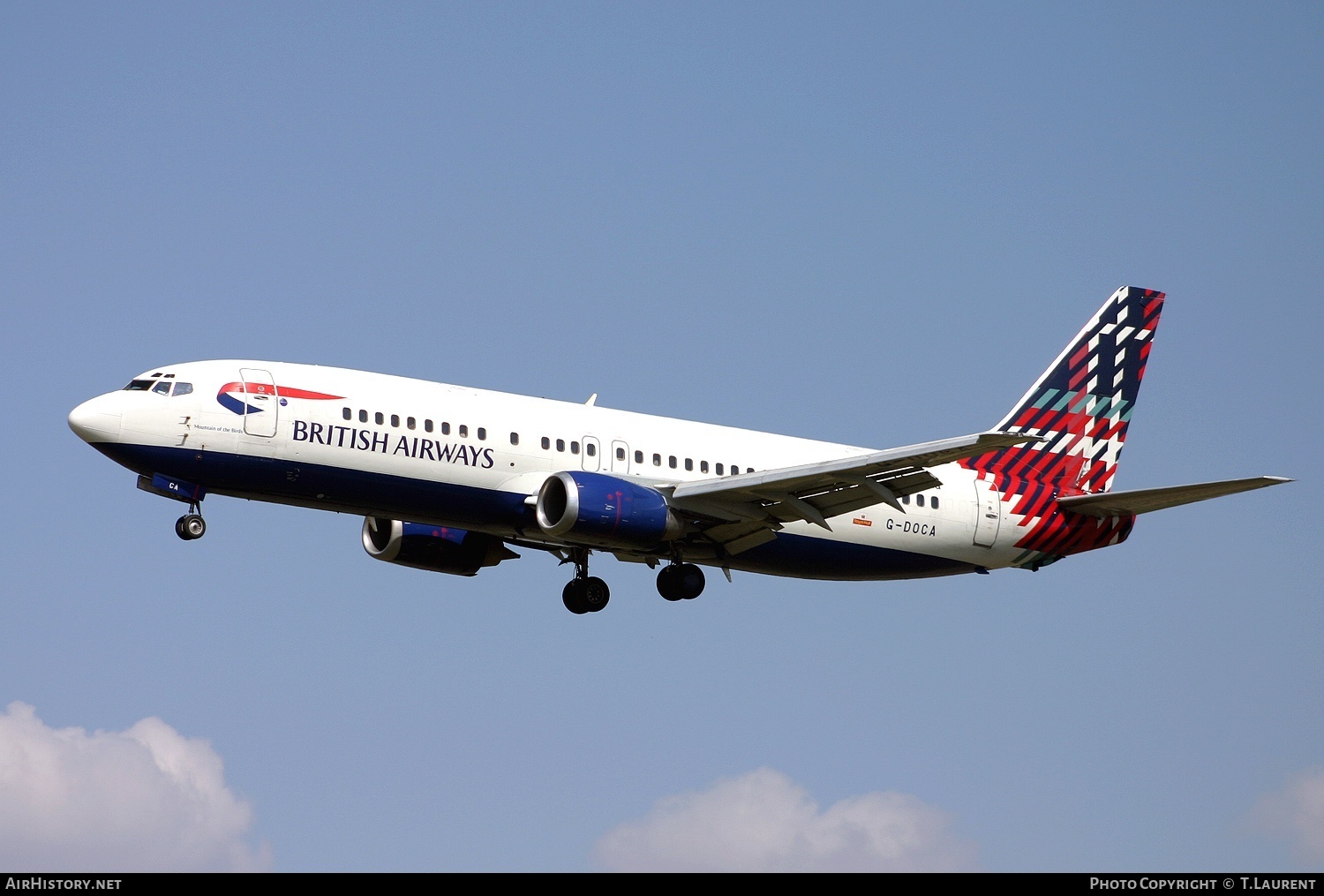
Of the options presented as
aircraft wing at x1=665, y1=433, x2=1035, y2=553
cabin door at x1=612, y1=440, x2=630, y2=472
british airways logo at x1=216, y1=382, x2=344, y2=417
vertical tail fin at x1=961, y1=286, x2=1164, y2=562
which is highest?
vertical tail fin at x1=961, y1=286, x2=1164, y2=562

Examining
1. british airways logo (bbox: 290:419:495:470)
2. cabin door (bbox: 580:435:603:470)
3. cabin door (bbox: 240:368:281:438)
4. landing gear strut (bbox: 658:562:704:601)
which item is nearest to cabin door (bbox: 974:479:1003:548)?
landing gear strut (bbox: 658:562:704:601)

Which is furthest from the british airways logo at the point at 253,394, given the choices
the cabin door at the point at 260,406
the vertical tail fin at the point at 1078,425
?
the vertical tail fin at the point at 1078,425

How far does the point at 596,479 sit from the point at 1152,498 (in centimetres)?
1422

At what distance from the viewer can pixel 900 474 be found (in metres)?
40.7

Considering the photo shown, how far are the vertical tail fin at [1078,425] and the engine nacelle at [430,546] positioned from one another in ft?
42.5

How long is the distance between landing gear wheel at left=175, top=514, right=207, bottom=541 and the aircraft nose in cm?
237

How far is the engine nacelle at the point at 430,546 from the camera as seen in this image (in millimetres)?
46375

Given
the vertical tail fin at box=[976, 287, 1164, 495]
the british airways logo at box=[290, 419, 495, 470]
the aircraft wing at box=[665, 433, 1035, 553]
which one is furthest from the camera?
the vertical tail fin at box=[976, 287, 1164, 495]

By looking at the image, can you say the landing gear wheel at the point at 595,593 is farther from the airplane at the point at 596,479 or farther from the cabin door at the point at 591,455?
the cabin door at the point at 591,455

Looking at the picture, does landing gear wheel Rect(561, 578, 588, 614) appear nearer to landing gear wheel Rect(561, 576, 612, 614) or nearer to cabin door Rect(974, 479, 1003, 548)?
landing gear wheel Rect(561, 576, 612, 614)

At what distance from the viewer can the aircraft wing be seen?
39.8 m

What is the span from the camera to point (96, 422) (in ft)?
126

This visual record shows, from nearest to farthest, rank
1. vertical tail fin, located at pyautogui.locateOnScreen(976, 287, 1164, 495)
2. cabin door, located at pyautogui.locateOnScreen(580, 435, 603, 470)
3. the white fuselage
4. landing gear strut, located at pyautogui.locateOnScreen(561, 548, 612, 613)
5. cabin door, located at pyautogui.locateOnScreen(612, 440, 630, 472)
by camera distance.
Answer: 1. the white fuselage
2. cabin door, located at pyautogui.locateOnScreen(580, 435, 603, 470)
3. cabin door, located at pyautogui.locateOnScreen(612, 440, 630, 472)
4. landing gear strut, located at pyautogui.locateOnScreen(561, 548, 612, 613)
5. vertical tail fin, located at pyautogui.locateOnScreen(976, 287, 1164, 495)
